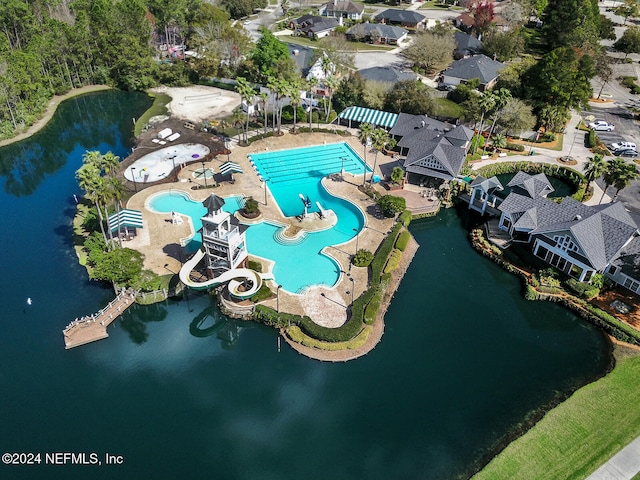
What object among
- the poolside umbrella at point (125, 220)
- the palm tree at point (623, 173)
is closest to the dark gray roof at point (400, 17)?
the palm tree at point (623, 173)

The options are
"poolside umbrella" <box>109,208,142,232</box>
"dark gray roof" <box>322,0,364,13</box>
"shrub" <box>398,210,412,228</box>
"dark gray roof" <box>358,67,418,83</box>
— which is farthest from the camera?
"dark gray roof" <box>322,0,364,13</box>

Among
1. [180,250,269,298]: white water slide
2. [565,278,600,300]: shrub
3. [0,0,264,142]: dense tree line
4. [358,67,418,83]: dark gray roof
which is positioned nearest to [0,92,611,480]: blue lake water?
[565,278,600,300]: shrub

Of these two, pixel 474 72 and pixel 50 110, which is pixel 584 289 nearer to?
pixel 474 72

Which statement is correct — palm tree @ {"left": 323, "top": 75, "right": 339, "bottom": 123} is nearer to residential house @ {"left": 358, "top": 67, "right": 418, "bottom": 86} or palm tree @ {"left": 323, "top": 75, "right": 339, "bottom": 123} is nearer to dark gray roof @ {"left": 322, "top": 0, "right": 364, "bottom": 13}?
residential house @ {"left": 358, "top": 67, "right": 418, "bottom": 86}

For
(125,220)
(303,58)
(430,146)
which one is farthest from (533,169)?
(125,220)

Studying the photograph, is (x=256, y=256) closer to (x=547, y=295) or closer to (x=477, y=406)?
(x=477, y=406)

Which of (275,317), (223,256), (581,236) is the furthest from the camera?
(581,236)

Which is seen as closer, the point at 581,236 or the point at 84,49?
the point at 581,236
